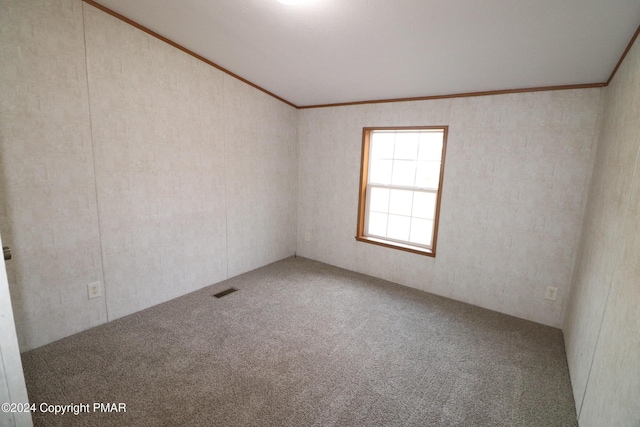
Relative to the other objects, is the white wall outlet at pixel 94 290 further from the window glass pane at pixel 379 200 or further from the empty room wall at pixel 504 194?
the window glass pane at pixel 379 200

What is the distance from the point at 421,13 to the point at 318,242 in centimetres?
289

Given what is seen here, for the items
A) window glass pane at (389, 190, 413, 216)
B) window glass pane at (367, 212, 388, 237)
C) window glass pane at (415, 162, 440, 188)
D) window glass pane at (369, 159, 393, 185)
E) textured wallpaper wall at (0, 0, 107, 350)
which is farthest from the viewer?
window glass pane at (367, 212, 388, 237)

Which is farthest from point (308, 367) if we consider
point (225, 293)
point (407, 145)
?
point (407, 145)

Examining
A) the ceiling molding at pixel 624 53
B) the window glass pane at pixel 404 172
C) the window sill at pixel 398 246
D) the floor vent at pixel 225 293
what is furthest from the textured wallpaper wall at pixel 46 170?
the ceiling molding at pixel 624 53

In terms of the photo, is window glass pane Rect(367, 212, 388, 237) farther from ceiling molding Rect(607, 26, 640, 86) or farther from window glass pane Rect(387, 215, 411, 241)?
ceiling molding Rect(607, 26, 640, 86)

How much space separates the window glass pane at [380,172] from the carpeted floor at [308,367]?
147 cm

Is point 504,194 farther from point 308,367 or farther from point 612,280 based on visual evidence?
point 308,367

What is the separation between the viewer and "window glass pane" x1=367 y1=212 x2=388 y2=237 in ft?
11.5

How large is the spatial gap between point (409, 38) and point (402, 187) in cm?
164

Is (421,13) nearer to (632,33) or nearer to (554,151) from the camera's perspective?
(632,33)

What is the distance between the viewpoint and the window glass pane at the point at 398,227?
334 cm

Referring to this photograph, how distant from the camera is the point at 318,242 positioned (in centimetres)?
399

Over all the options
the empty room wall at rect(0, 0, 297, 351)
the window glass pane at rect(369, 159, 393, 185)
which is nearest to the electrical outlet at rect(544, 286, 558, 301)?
the window glass pane at rect(369, 159, 393, 185)

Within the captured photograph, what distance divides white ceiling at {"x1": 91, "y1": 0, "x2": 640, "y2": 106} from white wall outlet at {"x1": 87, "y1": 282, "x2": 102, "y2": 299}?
214cm
